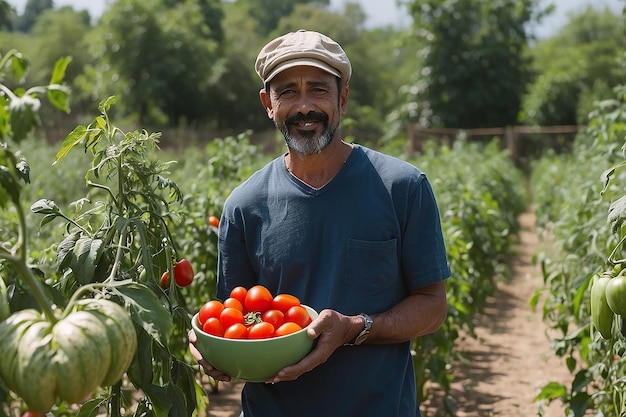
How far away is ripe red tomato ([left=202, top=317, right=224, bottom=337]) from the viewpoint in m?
1.98

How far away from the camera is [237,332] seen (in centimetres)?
193

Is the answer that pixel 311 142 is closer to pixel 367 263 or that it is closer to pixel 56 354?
pixel 367 263

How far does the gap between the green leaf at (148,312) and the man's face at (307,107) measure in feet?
2.77

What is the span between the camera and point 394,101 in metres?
37.9

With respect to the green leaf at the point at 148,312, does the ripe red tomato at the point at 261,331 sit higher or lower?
lower

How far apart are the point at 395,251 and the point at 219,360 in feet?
1.91

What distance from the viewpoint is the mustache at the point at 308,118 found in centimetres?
224

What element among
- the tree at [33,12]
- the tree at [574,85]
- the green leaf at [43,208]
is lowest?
the green leaf at [43,208]

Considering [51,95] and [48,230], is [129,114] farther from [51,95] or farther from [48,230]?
[51,95]

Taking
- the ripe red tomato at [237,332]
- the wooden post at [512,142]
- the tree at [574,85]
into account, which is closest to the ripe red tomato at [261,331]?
the ripe red tomato at [237,332]

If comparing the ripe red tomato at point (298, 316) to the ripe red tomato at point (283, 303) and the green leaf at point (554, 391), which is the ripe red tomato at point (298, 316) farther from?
the green leaf at point (554, 391)

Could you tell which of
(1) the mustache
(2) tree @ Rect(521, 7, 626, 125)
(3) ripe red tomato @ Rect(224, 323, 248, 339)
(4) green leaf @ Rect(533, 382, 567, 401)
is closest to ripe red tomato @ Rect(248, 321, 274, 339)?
(3) ripe red tomato @ Rect(224, 323, 248, 339)

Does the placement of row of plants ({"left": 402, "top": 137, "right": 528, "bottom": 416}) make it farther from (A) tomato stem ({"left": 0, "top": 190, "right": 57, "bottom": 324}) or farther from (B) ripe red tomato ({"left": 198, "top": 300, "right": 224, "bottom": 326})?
(A) tomato stem ({"left": 0, "top": 190, "right": 57, "bottom": 324})

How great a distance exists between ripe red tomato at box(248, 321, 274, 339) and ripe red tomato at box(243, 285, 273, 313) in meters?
0.11
